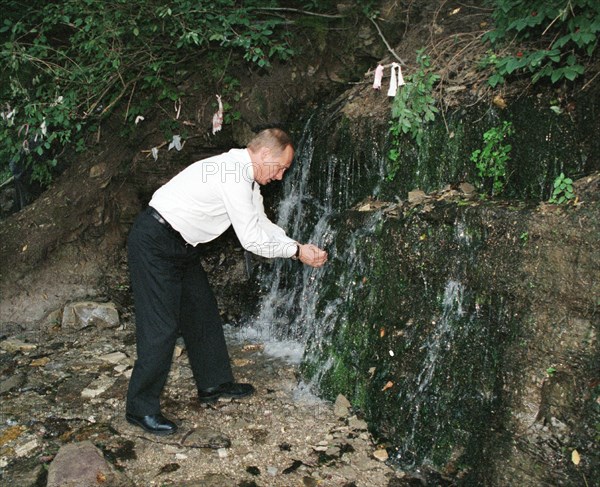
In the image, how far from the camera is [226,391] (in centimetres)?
430

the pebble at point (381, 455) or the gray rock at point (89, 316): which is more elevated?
the gray rock at point (89, 316)

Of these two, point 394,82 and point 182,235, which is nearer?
point 182,235

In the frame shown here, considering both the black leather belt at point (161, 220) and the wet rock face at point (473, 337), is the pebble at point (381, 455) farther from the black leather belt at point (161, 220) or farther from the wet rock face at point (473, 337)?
the black leather belt at point (161, 220)

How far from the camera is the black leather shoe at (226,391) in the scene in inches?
167

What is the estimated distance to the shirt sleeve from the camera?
347cm

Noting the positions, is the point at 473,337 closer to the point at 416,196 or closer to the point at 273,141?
the point at 416,196

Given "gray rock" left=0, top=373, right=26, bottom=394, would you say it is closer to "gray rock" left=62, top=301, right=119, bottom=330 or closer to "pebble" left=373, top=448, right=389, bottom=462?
"gray rock" left=62, top=301, right=119, bottom=330

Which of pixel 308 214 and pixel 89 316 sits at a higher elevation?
pixel 308 214

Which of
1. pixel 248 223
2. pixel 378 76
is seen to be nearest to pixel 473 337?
pixel 248 223

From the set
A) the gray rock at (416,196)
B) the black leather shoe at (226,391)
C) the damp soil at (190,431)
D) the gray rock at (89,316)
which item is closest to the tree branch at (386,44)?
the gray rock at (416,196)

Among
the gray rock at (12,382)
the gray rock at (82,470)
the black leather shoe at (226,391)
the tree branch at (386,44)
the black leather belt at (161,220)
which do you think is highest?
the tree branch at (386,44)

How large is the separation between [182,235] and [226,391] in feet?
4.52

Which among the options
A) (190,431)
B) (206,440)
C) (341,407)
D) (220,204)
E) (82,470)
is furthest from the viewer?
(341,407)

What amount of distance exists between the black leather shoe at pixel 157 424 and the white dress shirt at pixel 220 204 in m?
1.27
